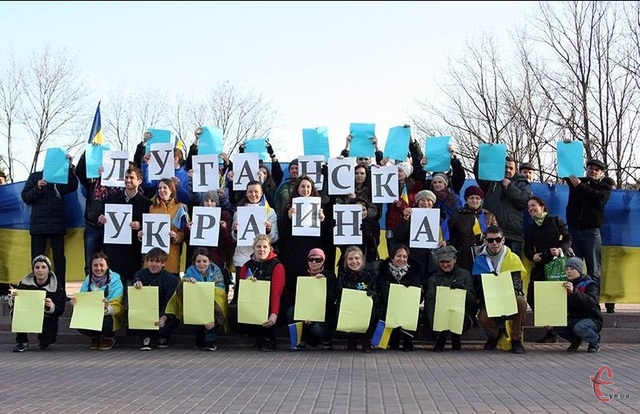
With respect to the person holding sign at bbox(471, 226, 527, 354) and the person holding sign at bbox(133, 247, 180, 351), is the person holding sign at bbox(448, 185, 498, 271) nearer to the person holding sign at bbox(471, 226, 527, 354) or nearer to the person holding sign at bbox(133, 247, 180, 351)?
the person holding sign at bbox(471, 226, 527, 354)

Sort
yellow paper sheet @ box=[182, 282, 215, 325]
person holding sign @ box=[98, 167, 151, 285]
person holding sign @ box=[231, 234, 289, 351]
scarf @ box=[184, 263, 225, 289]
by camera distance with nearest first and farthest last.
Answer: yellow paper sheet @ box=[182, 282, 215, 325]
person holding sign @ box=[231, 234, 289, 351]
scarf @ box=[184, 263, 225, 289]
person holding sign @ box=[98, 167, 151, 285]

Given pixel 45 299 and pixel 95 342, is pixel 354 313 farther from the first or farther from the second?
pixel 45 299

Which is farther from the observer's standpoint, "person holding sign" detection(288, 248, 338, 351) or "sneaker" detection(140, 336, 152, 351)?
"sneaker" detection(140, 336, 152, 351)

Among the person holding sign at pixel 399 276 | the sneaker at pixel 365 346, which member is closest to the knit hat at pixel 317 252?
the person holding sign at pixel 399 276

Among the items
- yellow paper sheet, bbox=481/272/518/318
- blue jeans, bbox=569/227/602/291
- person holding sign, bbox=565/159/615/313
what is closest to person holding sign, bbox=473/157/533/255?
person holding sign, bbox=565/159/615/313

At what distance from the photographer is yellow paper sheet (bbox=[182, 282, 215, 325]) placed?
11078 millimetres

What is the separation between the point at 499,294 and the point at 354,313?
1.88 metres

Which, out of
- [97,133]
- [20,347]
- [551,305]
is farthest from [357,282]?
[97,133]

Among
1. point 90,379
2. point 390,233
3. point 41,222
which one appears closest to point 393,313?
→ point 390,233

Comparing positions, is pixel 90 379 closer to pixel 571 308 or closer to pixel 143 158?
pixel 143 158

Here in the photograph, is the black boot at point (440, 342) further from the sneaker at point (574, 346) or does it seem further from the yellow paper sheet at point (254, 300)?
the yellow paper sheet at point (254, 300)

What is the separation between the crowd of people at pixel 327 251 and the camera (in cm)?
1119

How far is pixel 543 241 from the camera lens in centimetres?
1182

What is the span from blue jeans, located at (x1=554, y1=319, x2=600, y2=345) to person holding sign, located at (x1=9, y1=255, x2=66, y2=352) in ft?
21.7
